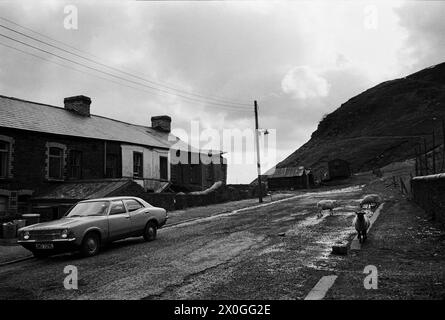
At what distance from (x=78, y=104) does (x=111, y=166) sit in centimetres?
566

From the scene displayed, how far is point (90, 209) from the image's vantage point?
1201 centimetres

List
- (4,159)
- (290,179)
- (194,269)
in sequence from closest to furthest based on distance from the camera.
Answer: (194,269) < (4,159) < (290,179)

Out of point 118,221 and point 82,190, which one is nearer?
point 118,221

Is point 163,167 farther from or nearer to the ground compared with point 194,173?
farther from the ground

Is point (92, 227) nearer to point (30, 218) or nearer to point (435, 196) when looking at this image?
point (30, 218)

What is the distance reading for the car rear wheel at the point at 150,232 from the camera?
42.7ft

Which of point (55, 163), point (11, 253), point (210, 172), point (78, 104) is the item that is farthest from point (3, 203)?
point (210, 172)

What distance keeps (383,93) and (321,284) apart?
599 feet

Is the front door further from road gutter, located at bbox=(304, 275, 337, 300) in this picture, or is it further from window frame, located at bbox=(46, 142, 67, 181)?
window frame, located at bbox=(46, 142, 67, 181)

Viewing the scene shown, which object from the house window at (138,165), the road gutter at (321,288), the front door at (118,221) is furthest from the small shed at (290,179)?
the road gutter at (321,288)

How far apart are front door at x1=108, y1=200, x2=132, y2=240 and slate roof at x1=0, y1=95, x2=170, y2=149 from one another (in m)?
11.8

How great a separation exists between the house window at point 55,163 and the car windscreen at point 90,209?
12.5 meters
